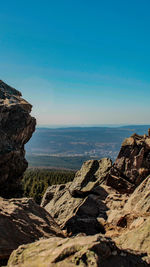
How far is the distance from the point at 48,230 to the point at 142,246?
7.69 meters

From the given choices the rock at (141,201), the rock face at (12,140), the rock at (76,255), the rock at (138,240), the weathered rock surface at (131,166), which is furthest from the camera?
the weathered rock surface at (131,166)

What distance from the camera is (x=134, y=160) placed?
31.9 m

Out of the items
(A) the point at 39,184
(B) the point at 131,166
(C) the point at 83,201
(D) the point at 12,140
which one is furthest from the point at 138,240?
(A) the point at 39,184

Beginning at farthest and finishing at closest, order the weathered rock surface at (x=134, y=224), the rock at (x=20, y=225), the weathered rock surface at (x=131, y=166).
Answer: the weathered rock surface at (x=131, y=166) < the rock at (x=20, y=225) < the weathered rock surface at (x=134, y=224)

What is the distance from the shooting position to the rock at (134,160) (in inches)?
1212

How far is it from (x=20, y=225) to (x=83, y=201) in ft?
45.9

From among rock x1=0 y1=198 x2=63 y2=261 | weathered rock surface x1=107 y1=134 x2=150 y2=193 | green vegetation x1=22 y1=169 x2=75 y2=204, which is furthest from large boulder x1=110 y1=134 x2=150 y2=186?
green vegetation x1=22 y1=169 x2=75 y2=204

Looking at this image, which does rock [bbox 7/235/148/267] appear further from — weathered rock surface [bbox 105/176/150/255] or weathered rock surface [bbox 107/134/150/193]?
weathered rock surface [bbox 107/134/150/193]

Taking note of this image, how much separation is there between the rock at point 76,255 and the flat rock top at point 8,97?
24.9 m

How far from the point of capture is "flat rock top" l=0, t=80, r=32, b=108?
3256cm

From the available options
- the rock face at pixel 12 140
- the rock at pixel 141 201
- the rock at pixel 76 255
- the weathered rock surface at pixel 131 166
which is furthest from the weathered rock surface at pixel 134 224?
the rock face at pixel 12 140

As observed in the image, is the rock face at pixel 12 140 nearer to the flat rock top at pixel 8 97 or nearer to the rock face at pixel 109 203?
the flat rock top at pixel 8 97

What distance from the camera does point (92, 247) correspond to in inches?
348

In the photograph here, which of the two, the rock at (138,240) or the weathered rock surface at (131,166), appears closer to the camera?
the rock at (138,240)
